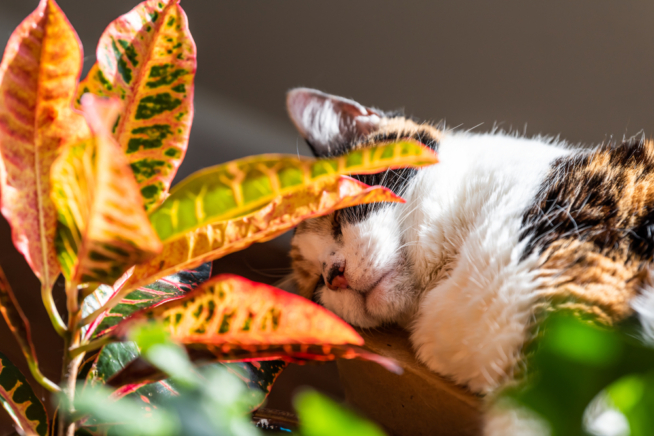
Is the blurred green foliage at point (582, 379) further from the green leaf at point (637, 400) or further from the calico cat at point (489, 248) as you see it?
the calico cat at point (489, 248)

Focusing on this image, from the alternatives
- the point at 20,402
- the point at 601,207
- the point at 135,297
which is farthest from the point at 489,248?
the point at 20,402

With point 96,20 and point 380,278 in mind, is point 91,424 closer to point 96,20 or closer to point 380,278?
→ point 380,278

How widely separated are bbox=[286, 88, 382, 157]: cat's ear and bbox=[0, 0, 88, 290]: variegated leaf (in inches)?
26.6

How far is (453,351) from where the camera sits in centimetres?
60

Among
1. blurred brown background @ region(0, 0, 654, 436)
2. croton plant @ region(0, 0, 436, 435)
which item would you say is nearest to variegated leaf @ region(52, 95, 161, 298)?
croton plant @ region(0, 0, 436, 435)

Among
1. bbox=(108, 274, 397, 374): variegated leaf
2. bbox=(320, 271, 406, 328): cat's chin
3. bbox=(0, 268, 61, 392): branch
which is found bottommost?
bbox=(320, 271, 406, 328): cat's chin

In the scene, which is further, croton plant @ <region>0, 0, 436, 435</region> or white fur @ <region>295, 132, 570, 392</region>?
white fur @ <region>295, 132, 570, 392</region>

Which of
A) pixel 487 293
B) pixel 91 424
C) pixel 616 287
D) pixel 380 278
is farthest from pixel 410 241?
pixel 91 424

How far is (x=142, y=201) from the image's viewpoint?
0.90ft

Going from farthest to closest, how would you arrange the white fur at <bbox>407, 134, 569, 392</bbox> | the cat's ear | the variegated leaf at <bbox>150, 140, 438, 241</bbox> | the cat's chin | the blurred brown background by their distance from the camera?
the blurred brown background < the cat's ear < the cat's chin < the white fur at <bbox>407, 134, 569, 392</bbox> < the variegated leaf at <bbox>150, 140, 438, 241</bbox>

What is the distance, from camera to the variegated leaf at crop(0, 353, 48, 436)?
0.44 metres

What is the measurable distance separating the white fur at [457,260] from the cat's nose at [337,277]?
0.01m

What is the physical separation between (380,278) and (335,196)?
454 mm

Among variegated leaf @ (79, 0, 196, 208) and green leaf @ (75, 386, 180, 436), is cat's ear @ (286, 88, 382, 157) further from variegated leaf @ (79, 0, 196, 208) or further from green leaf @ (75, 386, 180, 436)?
green leaf @ (75, 386, 180, 436)
